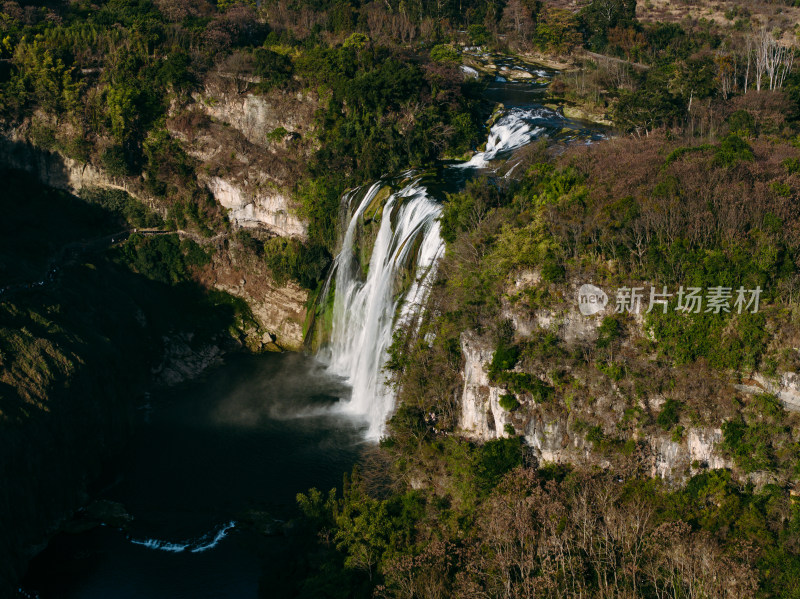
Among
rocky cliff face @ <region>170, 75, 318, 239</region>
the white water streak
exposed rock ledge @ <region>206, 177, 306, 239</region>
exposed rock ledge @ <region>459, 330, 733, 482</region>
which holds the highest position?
rocky cliff face @ <region>170, 75, 318, 239</region>

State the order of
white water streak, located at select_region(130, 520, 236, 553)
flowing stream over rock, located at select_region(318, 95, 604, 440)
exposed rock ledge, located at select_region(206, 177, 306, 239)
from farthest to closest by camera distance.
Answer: exposed rock ledge, located at select_region(206, 177, 306, 239) → flowing stream over rock, located at select_region(318, 95, 604, 440) → white water streak, located at select_region(130, 520, 236, 553)

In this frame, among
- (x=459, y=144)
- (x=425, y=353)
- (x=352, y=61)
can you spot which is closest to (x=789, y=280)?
(x=425, y=353)

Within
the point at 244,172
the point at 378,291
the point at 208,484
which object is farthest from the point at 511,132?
the point at 208,484

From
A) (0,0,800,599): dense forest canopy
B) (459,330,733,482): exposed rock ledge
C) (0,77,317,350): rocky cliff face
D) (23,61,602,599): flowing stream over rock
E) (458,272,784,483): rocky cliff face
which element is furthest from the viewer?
(0,77,317,350): rocky cliff face

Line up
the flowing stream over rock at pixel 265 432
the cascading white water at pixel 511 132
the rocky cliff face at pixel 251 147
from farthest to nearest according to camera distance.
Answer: the rocky cliff face at pixel 251 147 < the cascading white water at pixel 511 132 < the flowing stream over rock at pixel 265 432

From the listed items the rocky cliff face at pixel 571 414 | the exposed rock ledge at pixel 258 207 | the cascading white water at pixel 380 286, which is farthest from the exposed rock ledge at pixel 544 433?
the exposed rock ledge at pixel 258 207

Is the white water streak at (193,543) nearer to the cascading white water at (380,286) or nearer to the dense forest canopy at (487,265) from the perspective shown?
the dense forest canopy at (487,265)

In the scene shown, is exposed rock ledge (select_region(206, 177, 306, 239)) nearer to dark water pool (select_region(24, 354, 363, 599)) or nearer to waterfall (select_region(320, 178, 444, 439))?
waterfall (select_region(320, 178, 444, 439))

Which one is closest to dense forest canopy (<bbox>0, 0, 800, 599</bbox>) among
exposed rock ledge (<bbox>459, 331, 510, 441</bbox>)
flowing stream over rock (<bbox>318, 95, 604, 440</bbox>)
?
exposed rock ledge (<bbox>459, 331, 510, 441</bbox>)

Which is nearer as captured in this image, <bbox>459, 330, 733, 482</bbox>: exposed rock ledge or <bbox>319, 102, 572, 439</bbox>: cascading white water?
<bbox>459, 330, 733, 482</bbox>: exposed rock ledge
